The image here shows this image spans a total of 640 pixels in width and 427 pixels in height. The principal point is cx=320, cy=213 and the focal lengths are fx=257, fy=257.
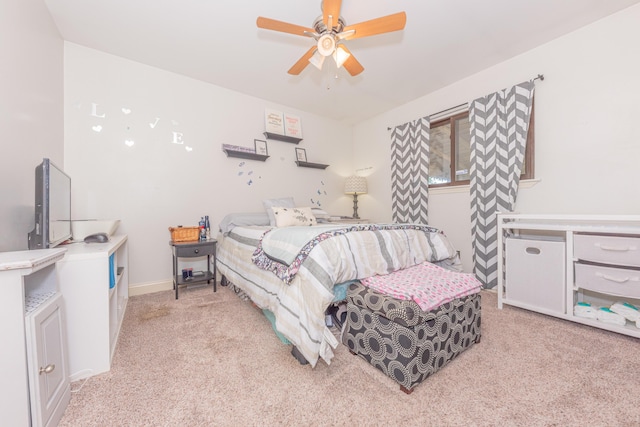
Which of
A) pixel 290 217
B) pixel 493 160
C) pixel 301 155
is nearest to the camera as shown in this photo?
pixel 493 160

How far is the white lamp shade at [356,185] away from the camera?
13.1ft

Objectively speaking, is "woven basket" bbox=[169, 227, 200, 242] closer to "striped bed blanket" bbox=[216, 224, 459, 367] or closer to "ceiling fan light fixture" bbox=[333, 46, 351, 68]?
"striped bed blanket" bbox=[216, 224, 459, 367]

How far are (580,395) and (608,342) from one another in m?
0.76

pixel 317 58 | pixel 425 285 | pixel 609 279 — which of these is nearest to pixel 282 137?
pixel 317 58

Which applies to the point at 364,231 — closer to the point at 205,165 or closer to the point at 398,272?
the point at 398,272

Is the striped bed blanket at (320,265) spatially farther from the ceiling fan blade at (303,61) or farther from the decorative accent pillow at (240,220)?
the ceiling fan blade at (303,61)

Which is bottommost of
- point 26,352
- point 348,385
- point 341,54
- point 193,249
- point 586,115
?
point 348,385

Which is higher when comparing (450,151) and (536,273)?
(450,151)

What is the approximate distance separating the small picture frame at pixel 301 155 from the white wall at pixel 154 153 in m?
0.22

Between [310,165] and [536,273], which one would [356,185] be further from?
[536,273]

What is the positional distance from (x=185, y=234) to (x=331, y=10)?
2.26 meters

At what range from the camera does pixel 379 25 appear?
5.35 ft

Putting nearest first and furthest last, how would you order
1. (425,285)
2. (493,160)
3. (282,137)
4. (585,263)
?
(425,285), (585,263), (493,160), (282,137)

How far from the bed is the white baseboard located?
105 centimetres
